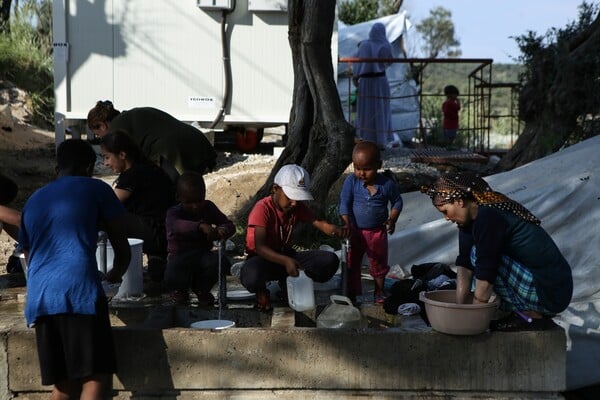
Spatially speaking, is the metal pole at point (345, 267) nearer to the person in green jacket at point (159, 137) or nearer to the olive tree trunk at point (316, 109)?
the person in green jacket at point (159, 137)

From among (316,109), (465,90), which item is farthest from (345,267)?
(465,90)

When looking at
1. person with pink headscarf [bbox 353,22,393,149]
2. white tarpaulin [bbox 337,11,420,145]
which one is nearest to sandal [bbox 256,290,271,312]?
person with pink headscarf [bbox 353,22,393,149]

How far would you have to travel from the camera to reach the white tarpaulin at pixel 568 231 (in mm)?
5020

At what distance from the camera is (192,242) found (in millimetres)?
5027

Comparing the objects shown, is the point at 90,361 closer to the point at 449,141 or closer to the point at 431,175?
Answer: the point at 431,175

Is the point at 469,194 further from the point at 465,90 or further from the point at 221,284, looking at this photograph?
the point at 465,90

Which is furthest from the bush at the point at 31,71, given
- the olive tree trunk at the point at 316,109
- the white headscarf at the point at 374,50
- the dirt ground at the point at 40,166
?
the olive tree trunk at the point at 316,109

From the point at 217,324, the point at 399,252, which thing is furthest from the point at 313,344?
the point at 399,252

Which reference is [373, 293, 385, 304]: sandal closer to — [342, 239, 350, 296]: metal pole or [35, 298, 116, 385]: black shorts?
[342, 239, 350, 296]: metal pole

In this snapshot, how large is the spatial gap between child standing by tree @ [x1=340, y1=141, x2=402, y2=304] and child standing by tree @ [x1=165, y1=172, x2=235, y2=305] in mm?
832

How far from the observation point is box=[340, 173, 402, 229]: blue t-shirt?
5.38m

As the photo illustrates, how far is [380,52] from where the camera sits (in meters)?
14.4

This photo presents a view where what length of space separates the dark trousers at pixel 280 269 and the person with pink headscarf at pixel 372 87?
9178 millimetres

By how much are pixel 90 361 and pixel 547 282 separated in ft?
6.99
